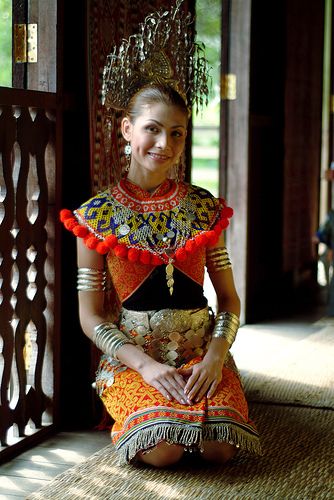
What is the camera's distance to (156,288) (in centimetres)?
257

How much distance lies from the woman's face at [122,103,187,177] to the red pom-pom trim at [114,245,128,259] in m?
0.25

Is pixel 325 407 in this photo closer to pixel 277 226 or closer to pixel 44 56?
pixel 44 56

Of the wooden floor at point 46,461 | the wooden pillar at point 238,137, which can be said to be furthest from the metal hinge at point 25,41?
the wooden pillar at point 238,137

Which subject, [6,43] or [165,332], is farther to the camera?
[6,43]

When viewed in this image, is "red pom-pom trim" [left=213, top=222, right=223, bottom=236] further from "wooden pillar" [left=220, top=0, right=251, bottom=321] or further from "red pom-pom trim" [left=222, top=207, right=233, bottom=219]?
"wooden pillar" [left=220, top=0, right=251, bottom=321]

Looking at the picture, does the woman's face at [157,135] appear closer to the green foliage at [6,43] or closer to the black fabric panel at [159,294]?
the black fabric panel at [159,294]

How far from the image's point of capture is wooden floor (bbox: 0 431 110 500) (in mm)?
2355

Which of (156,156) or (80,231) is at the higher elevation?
(156,156)

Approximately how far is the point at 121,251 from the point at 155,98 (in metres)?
0.46

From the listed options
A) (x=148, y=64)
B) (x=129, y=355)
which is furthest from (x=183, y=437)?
(x=148, y=64)

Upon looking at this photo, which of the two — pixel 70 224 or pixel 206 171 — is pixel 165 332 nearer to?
pixel 70 224

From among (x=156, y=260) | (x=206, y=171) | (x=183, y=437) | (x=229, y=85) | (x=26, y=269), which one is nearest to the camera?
(x=183, y=437)

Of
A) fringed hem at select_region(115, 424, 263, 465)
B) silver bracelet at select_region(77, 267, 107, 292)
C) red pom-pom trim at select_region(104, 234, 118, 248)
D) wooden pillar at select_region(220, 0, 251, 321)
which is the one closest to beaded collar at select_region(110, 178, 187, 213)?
red pom-pom trim at select_region(104, 234, 118, 248)

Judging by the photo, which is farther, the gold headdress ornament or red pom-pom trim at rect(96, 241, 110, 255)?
the gold headdress ornament
